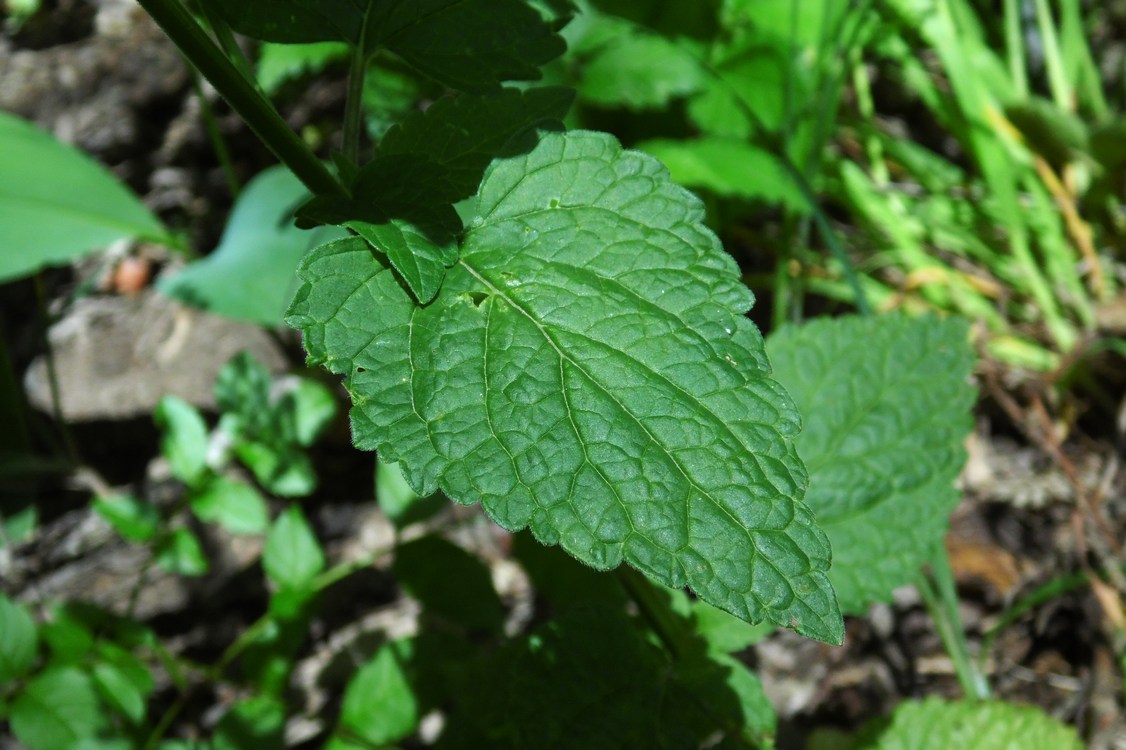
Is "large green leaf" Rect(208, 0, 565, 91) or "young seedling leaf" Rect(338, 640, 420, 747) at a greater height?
"large green leaf" Rect(208, 0, 565, 91)

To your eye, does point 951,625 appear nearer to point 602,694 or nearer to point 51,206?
point 602,694

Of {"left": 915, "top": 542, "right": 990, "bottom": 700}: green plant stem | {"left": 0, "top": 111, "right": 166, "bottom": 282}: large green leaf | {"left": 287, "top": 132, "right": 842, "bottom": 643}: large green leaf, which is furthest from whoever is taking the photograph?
{"left": 0, "top": 111, "right": 166, "bottom": 282}: large green leaf

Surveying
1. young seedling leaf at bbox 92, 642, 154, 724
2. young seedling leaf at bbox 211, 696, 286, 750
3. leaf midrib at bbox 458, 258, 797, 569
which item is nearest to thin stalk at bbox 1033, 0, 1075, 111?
leaf midrib at bbox 458, 258, 797, 569

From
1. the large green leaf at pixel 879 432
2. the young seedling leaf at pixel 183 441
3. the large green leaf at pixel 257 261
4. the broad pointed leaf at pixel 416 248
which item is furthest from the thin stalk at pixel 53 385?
the large green leaf at pixel 879 432

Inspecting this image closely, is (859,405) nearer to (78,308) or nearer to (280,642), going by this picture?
(280,642)

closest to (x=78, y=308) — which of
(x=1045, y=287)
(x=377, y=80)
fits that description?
(x=377, y=80)

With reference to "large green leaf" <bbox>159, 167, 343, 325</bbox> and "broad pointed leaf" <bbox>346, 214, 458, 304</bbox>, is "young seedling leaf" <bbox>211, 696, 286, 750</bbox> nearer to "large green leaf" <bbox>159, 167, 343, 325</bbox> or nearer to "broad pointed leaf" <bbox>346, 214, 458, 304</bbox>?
"large green leaf" <bbox>159, 167, 343, 325</bbox>

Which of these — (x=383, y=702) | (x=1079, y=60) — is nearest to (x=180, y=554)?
(x=383, y=702)
